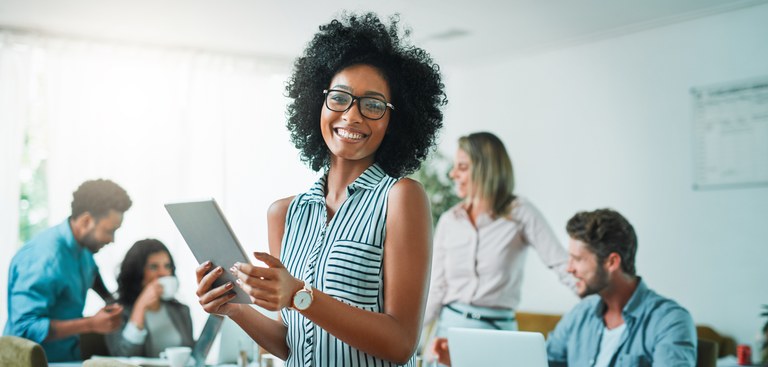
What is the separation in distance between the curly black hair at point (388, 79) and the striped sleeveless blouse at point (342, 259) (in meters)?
0.10

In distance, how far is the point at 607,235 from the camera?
287cm

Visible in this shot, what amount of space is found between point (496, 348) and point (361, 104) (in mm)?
960

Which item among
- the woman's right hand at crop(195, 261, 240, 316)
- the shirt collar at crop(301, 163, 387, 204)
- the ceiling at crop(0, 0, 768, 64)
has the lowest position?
the woman's right hand at crop(195, 261, 240, 316)

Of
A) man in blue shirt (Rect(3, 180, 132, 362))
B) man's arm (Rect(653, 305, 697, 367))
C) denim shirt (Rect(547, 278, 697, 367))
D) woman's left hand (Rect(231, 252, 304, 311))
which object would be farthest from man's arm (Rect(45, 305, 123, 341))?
woman's left hand (Rect(231, 252, 304, 311))

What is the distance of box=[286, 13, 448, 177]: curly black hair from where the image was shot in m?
1.63

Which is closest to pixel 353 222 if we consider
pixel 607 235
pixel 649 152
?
pixel 607 235

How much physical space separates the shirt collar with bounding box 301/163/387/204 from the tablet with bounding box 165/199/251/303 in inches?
9.7

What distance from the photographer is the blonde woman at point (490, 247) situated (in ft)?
12.7

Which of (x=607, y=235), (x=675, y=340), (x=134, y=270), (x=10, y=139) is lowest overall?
(x=675, y=340)

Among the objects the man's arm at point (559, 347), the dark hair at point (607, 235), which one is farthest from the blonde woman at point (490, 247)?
the dark hair at point (607, 235)

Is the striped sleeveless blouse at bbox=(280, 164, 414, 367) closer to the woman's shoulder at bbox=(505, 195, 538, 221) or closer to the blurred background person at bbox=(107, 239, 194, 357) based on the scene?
the blurred background person at bbox=(107, 239, 194, 357)

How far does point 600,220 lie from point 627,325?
0.39 meters

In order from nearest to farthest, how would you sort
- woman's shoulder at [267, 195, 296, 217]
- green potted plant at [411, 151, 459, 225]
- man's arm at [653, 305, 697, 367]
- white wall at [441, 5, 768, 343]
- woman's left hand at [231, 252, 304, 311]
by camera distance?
woman's left hand at [231, 252, 304, 311] → woman's shoulder at [267, 195, 296, 217] → man's arm at [653, 305, 697, 367] → white wall at [441, 5, 768, 343] → green potted plant at [411, 151, 459, 225]

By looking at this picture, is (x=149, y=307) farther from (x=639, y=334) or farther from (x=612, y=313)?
(x=639, y=334)
